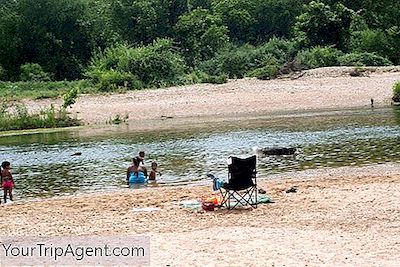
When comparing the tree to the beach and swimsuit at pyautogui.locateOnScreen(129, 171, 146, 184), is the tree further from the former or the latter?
swimsuit at pyautogui.locateOnScreen(129, 171, 146, 184)

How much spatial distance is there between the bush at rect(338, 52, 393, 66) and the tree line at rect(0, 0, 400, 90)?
9cm

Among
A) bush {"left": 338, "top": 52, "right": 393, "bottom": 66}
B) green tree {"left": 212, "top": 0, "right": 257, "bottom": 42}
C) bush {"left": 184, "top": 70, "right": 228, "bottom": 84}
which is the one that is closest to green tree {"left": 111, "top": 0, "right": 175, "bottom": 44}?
green tree {"left": 212, "top": 0, "right": 257, "bottom": 42}

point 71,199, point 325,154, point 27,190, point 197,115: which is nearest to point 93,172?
point 27,190

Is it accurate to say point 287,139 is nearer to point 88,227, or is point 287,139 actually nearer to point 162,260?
point 88,227

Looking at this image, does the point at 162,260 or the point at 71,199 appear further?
the point at 71,199

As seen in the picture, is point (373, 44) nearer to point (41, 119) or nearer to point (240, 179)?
point (41, 119)

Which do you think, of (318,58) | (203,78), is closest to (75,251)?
(203,78)

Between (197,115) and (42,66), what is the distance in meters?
30.9

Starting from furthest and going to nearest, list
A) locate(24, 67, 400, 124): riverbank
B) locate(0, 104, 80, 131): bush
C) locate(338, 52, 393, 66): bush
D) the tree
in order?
the tree
locate(338, 52, 393, 66): bush
locate(24, 67, 400, 124): riverbank
locate(0, 104, 80, 131): bush

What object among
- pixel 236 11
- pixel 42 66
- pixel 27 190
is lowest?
pixel 27 190

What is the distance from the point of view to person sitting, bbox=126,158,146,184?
65.1 feet

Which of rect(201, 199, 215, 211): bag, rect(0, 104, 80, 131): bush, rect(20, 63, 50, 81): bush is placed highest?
rect(20, 63, 50, 81): bush

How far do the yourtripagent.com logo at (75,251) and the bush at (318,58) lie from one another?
42570 millimetres

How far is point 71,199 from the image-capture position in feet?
57.6
